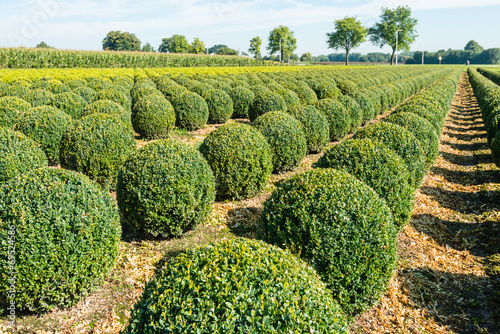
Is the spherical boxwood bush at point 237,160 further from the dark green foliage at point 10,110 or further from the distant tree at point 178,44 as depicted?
the distant tree at point 178,44

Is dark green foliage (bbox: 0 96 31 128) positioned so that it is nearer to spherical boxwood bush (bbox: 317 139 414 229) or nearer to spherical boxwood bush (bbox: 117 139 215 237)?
spherical boxwood bush (bbox: 117 139 215 237)

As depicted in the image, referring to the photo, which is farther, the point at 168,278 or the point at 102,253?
the point at 102,253

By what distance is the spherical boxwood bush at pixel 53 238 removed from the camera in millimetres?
4223

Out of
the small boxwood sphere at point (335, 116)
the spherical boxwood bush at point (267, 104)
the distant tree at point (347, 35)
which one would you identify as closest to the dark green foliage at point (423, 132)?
the small boxwood sphere at point (335, 116)

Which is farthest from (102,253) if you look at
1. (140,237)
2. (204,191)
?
(204,191)

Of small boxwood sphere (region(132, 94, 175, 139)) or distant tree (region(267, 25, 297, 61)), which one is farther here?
distant tree (region(267, 25, 297, 61))

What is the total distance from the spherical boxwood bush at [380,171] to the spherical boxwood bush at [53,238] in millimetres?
4223

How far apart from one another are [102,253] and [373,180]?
4.68 meters

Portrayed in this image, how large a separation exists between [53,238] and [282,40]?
114 m

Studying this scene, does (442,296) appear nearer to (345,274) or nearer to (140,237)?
(345,274)

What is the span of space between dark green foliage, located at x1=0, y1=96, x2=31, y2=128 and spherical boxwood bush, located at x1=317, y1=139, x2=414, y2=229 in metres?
10.3

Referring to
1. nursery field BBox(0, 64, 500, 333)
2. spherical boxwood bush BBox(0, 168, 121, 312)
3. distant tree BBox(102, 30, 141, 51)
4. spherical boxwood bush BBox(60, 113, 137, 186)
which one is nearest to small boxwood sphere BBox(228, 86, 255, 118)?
nursery field BBox(0, 64, 500, 333)

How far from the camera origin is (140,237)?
6.78m

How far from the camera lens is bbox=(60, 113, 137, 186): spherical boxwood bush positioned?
816 cm
